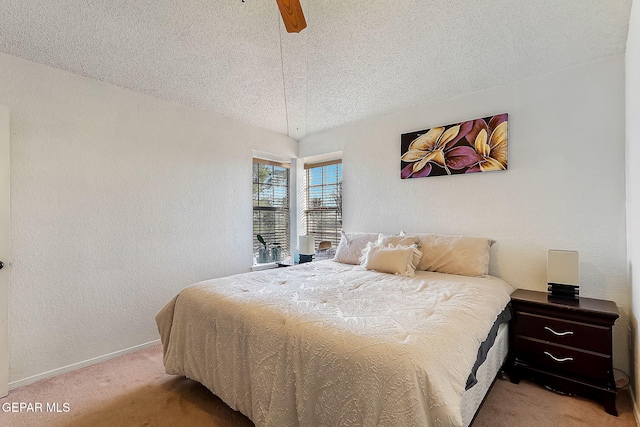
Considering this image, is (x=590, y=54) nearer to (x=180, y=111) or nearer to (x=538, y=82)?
(x=538, y=82)

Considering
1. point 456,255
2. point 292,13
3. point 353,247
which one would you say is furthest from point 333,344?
point 353,247

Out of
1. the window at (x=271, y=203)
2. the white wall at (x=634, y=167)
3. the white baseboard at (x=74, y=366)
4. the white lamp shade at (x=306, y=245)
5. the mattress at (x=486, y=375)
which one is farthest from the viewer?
the window at (x=271, y=203)

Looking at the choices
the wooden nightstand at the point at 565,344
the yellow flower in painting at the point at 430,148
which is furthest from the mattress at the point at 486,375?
the yellow flower in painting at the point at 430,148

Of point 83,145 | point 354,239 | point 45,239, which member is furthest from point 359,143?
point 45,239

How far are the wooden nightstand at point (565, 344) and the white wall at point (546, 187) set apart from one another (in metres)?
0.37

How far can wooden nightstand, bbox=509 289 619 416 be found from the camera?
75.0 inches

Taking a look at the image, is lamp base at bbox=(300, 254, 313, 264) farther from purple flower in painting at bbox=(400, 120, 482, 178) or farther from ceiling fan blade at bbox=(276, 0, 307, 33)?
ceiling fan blade at bbox=(276, 0, 307, 33)

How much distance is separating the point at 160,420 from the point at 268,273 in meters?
1.18

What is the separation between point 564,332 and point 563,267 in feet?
1.64

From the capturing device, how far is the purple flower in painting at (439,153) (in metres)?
2.95

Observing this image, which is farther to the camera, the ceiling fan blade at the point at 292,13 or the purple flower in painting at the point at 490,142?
the purple flower in painting at the point at 490,142

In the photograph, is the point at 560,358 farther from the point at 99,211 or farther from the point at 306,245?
the point at 99,211

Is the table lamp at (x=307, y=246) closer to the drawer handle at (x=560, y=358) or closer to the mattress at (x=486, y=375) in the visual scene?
the mattress at (x=486, y=375)

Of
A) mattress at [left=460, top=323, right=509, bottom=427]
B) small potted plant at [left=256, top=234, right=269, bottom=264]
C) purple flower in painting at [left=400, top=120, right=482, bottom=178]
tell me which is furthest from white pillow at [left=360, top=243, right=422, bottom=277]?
small potted plant at [left=256, top=234, right=269, bottom=264]
